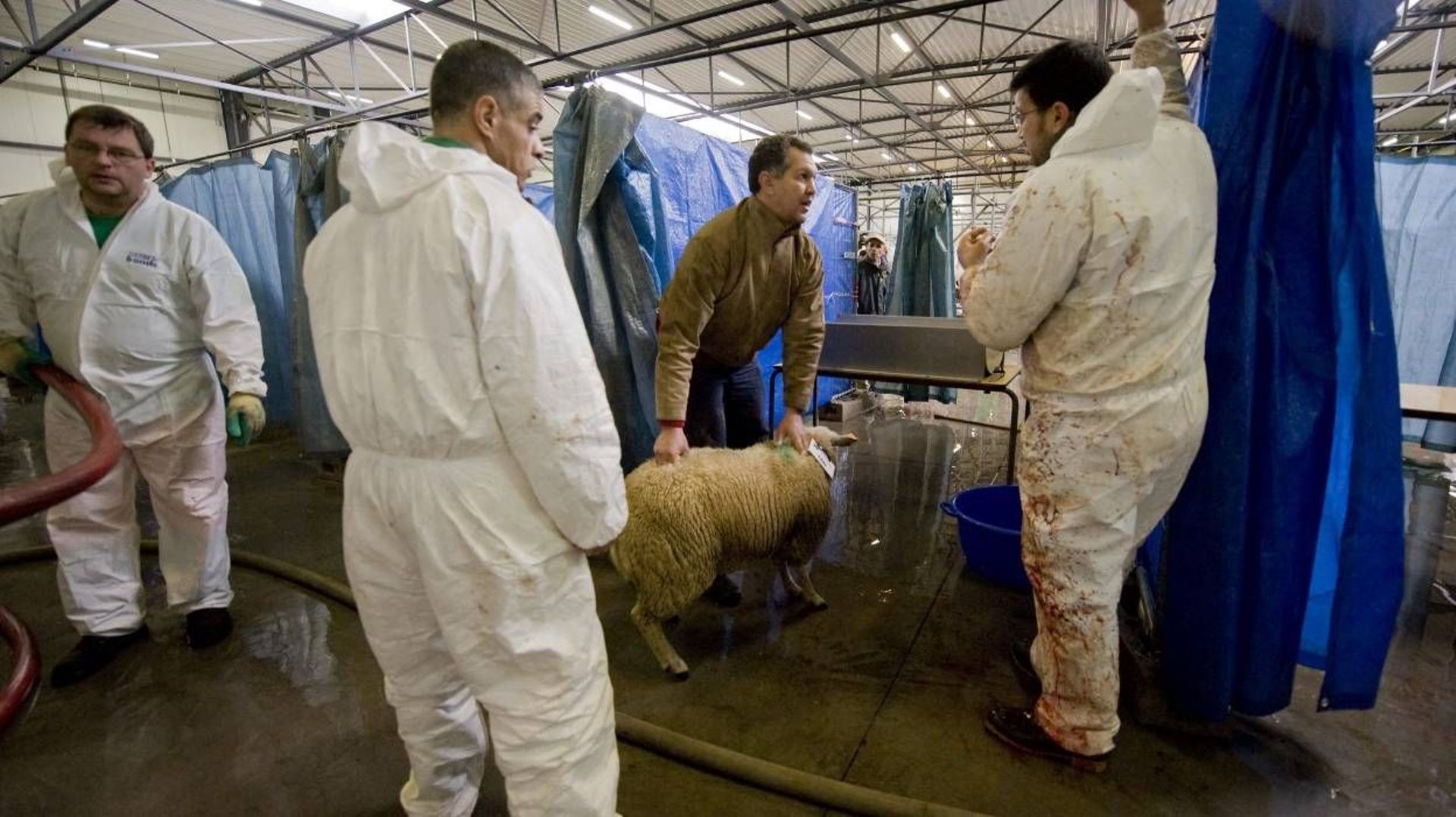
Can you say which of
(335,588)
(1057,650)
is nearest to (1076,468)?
(1057,650)

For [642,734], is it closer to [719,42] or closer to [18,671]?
[18,671]

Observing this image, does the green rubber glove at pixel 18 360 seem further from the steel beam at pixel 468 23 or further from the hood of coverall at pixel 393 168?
the steel beam at pixel 468 23

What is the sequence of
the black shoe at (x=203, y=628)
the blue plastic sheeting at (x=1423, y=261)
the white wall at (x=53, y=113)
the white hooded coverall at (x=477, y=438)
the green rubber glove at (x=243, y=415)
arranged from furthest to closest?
the white wall at (x=53, y=113) → the blue plastic sheeting at (x=1423, y=261) → the black shoe at (x=203, y=628) → the green rubber glove at (x=243, y=415) → the white hooded coverall at (x=477, y=438)

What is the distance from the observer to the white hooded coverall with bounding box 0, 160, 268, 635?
6.73 feet

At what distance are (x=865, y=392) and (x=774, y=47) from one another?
461cm

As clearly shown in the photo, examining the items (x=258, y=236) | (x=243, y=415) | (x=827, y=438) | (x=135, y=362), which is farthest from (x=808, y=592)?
(x=258, y=236)

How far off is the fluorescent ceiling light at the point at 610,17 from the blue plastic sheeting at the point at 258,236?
3532 mm

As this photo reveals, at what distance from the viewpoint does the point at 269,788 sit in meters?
1.70

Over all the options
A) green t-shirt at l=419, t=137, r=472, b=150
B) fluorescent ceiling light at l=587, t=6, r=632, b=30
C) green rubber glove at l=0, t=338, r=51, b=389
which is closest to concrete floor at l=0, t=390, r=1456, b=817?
green rubber glove at l=0, t=338, r=51, b=389

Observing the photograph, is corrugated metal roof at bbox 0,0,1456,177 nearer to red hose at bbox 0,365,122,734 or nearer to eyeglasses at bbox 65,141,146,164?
eyeglasses at bbox 65,141,146,164

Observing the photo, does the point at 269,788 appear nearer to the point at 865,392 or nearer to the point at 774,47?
the point at 865,392

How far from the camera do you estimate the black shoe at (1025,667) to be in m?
2.02

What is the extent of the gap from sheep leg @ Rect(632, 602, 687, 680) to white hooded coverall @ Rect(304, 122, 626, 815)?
2.97 ft

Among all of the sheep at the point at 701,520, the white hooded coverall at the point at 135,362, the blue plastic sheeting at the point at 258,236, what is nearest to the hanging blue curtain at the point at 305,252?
the blue plastic sheeting at the point at 258,236
